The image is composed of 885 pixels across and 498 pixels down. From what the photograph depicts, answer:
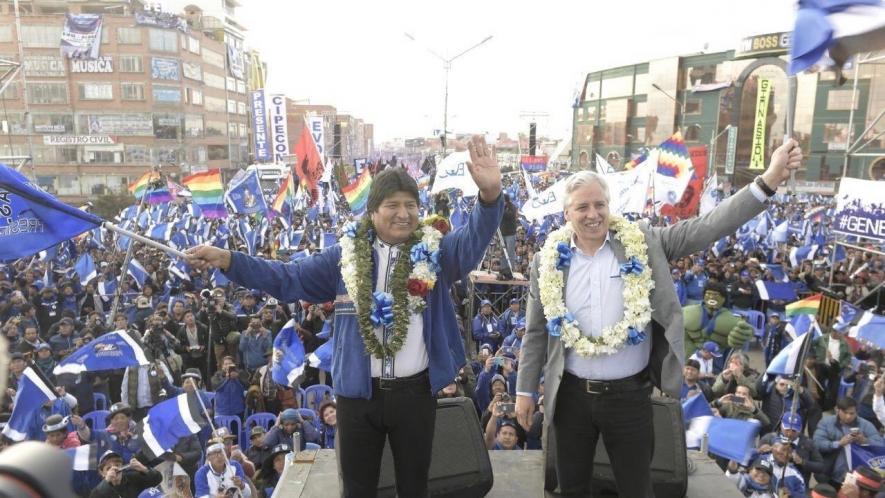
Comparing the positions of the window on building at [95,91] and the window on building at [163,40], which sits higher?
the window on building at [163,40]

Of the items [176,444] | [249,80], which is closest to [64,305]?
[176,444]

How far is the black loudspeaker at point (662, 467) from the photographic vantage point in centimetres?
327

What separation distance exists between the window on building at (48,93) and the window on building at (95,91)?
46.7 inches

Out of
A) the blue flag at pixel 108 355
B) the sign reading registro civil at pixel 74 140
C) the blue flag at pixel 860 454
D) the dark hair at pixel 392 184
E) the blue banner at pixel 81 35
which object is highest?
the blue banner at pixel 81 35

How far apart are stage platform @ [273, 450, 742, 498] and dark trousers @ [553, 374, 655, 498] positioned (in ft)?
1.55

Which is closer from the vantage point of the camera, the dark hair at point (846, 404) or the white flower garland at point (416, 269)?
the white flower garland at point (416, 269)

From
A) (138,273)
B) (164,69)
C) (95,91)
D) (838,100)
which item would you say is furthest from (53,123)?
(838,100)

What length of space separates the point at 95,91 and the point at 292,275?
187 feet

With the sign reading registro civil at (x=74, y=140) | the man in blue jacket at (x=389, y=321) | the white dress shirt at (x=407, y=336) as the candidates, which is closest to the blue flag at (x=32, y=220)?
the man in blue jacket at (x=389, y=321)

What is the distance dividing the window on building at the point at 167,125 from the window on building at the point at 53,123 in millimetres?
6540

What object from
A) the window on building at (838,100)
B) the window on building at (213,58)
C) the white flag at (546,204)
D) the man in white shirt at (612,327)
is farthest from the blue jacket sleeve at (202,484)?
the window on building at (213,58)

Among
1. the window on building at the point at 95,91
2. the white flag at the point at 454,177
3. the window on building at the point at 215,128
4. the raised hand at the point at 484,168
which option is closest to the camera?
the raised hand at the point at 484,168

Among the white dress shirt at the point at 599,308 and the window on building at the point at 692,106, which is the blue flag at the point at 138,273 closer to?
the white dress shirt at the point at 599,308

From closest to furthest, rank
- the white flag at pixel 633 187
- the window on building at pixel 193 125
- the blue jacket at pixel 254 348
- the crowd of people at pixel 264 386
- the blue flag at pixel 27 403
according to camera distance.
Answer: the crowd of people at pixel 264 386
the blue flag at pixel 27 403
the blue jacket at pixel 254 348
the white flag at pixel 633 187
the window on building at pixel 193 125
